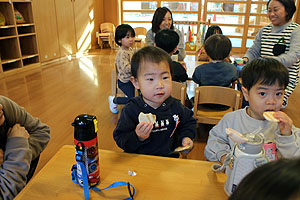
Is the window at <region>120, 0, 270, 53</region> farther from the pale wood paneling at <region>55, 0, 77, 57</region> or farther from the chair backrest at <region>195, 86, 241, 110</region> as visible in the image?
the chair backrest at <region>195, 86, 241, 110</region>

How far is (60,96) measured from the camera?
12.1ft

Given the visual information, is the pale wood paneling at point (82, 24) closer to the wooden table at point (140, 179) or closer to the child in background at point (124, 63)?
the child in background at point (124, 63)

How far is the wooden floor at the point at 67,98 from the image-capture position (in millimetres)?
2512

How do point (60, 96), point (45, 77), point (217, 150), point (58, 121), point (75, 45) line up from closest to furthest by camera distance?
point (217, 150), point (58, 121), point (60, 96), point (45, 77), point (75, 45)

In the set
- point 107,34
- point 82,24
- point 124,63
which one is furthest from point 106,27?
point 124,63

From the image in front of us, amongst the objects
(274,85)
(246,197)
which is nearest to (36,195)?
(246,197)

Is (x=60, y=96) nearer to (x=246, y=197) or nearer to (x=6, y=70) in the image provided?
(x=6, y=70)

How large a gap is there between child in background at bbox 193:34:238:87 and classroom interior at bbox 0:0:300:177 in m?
0.65

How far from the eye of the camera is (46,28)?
564cm

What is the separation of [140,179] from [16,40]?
16.5 ft

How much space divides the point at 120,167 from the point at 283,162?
0.67 meters

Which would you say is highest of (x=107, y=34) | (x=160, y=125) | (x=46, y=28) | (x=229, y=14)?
(x=229, y=14)

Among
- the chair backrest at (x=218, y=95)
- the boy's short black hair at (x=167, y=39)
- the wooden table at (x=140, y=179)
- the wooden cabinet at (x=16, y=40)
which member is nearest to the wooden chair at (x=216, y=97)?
the chair backrest at (x=218, y=95)

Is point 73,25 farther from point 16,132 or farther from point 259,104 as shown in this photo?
point 259,104
